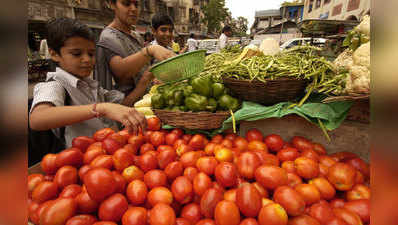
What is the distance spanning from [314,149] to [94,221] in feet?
6.16

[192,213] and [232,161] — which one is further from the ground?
[232,161]

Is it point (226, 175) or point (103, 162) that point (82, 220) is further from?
point (226, 175)

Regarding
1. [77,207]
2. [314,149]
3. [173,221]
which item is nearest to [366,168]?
[314,149]

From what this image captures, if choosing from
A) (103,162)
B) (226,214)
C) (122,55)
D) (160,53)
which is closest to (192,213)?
(226,214)

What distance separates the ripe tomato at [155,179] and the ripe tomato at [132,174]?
5 cm

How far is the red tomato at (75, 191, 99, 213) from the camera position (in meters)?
1.32

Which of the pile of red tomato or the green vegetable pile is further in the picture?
the green vegetable pile

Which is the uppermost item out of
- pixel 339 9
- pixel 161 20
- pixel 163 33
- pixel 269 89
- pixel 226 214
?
pixel 339 9

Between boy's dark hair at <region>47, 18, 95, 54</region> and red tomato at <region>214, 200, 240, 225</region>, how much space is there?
215 cm

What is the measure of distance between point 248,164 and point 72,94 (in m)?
1.99

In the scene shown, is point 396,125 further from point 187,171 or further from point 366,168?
point 366,168

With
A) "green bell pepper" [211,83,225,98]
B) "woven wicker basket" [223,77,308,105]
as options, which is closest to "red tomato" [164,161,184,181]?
"green bell pepper" [211,83,225,98]

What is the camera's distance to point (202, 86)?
2268 mm

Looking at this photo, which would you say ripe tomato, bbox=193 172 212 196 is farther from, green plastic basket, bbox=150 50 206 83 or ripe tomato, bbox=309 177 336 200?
green plastic basket, bbox=150 50 206 83
